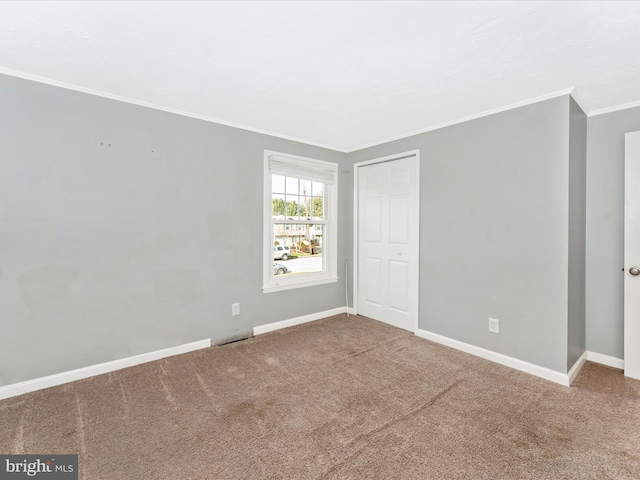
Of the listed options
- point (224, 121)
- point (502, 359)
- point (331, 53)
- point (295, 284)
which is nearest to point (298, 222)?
point (295, 284)

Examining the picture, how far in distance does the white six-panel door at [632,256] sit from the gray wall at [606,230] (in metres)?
0.11

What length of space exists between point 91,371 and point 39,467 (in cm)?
104

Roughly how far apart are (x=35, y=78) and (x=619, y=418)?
4.92 metres

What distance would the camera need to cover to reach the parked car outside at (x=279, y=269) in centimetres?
395

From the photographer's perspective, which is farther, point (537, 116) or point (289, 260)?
point (289, 260)

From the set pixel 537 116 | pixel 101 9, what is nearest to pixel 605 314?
pixel 537 116

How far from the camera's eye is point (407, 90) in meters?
2.54

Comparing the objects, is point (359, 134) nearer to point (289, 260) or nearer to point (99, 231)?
point (289, 260)

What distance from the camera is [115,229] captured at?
272 centimetres

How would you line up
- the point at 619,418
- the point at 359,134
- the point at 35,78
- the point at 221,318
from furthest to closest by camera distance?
the point at 359,134 → the point at 221,318 → the point at 35,78 → the point at 619,418

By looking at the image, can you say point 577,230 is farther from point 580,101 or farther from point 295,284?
point 295,284

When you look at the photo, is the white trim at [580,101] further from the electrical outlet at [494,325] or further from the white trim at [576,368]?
the white trim at [576,368]

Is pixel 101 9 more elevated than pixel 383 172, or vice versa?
pixel 101 9

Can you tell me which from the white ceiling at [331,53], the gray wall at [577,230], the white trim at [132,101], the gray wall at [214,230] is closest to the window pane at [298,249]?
the gray wall at [214,230]
